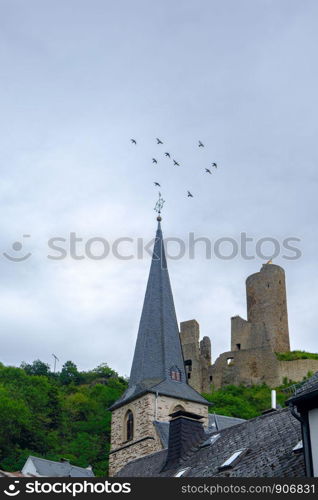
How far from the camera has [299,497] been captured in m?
11.9

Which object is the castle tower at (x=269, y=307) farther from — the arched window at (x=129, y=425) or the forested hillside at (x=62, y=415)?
the arched window at (x=129, y=425)

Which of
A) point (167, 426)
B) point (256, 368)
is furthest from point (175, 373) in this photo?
point (256, 368)

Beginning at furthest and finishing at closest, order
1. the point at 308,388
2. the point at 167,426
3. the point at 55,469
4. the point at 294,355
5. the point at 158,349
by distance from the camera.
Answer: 1. the point at 294,355
2. the point at 158,349
3. the point at 55,469
4. the point at 167,426
5. the point at 308,388

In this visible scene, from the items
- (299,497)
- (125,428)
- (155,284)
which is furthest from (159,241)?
(299,497)

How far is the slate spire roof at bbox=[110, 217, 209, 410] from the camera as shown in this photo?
37.3 metres

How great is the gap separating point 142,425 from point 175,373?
157 inches

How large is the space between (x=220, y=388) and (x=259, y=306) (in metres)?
7.62

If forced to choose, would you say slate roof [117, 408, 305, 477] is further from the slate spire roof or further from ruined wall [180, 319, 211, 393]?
ruined wall [180, 319, 211, 393]

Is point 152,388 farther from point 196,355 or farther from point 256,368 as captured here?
point 196,355

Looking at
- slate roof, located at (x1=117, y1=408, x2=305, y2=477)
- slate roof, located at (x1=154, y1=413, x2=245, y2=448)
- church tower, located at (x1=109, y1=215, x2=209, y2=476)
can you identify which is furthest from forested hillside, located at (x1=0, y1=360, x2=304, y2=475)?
slate roof, located at (x1=117, y1=408, x2=305, y2=477)

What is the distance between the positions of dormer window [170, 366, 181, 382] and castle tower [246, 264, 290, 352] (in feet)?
88.2

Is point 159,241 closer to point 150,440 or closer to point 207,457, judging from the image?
point 150,440

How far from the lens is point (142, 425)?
1395 inches

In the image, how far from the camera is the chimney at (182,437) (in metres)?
23.0
